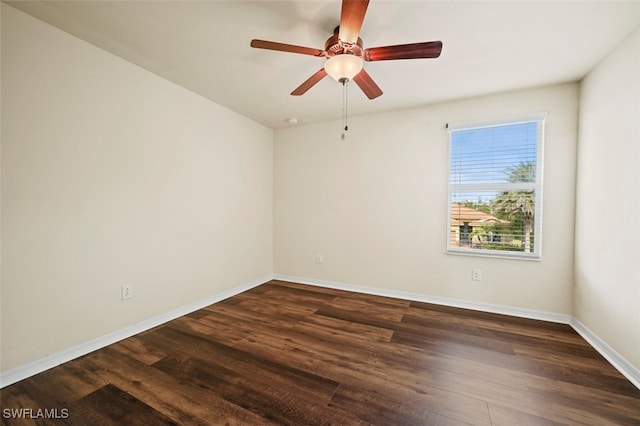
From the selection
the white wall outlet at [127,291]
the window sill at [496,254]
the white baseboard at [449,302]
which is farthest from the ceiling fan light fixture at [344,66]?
the white baseboard at [449,302]

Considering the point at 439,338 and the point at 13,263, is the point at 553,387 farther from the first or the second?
the point at 13,263

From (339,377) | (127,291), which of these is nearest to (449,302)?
(339,377)

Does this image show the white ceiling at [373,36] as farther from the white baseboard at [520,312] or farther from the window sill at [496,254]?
the white baseboard at [520,312]

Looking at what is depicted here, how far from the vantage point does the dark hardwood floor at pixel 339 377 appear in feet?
4.56

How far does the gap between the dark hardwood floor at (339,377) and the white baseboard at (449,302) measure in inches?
4.2

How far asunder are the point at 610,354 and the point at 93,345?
157 inches

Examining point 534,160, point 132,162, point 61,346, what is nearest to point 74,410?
point 61,346

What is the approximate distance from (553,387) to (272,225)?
347 cm

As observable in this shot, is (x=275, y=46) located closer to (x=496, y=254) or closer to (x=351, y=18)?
(x=351, y=18)

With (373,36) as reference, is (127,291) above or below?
below

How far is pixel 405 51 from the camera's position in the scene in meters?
1.55

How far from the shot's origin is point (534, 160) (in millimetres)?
2613

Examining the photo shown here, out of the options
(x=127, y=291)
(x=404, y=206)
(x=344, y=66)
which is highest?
(x=344, y=66)

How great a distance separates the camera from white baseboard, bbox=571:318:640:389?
1660mm
